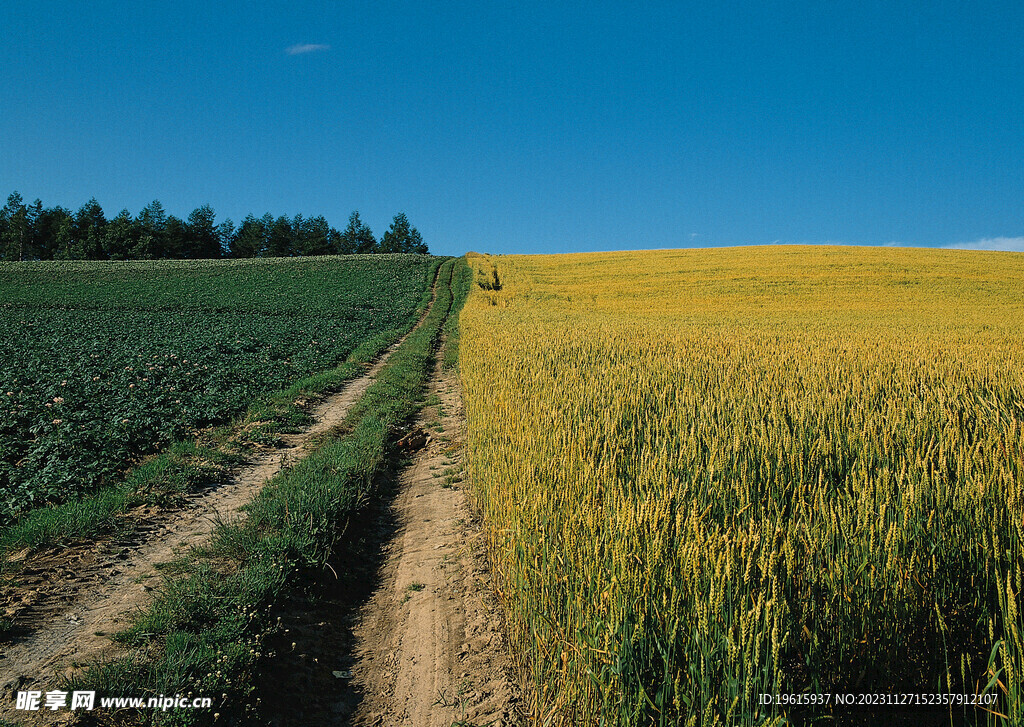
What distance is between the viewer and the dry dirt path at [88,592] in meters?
2.96

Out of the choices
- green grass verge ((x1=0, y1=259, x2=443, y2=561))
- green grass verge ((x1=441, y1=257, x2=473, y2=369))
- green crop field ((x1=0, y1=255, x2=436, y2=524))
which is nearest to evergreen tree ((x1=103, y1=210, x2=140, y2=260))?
green crop field ((x1=0, y1=255, x2=436, y2=524))

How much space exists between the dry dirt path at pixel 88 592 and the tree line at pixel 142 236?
84.1 metres

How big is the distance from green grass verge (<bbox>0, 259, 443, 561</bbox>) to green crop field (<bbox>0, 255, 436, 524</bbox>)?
0.34 meters

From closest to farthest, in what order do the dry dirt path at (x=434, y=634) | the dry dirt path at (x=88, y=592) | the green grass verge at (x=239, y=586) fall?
the green grass verge at (x=239, y=586), the dry dirt path at (x=434, y=634), the dry dirt path at (x=88, y=592)

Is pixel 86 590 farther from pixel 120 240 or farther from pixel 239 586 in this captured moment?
pixel 120 240

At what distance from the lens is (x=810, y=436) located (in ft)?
12.1

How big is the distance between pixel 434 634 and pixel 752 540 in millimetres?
2219

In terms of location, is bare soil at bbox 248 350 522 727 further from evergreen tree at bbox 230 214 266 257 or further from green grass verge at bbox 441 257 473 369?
evergreen tree at bbox 230 214 266 257

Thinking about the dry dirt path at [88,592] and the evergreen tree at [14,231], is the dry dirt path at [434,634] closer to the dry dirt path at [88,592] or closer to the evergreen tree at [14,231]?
the dry dirt path at [88,592]

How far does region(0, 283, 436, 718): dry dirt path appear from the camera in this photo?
296 cm

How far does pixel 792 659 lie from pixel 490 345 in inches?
281

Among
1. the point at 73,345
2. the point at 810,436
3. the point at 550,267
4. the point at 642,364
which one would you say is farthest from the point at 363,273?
the point at 810,436

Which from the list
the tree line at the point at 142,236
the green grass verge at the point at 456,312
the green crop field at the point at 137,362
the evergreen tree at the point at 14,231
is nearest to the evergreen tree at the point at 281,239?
the tree line at the point at 142,236

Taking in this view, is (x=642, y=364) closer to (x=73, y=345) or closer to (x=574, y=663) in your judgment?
(x=574, y=663)
